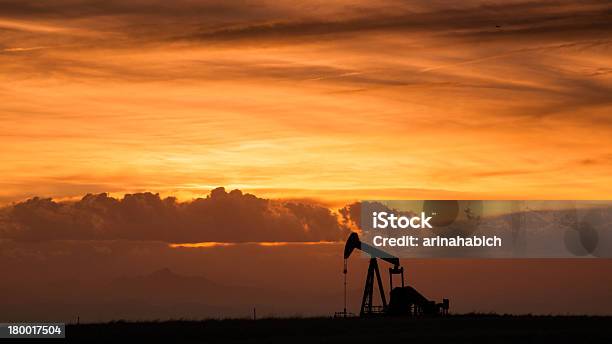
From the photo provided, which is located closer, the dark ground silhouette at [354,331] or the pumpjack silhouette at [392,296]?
the dark ground silhouette at [354,331]

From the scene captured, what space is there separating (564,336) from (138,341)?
76.9 ft

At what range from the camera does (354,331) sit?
203 ft

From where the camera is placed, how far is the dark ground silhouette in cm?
5456

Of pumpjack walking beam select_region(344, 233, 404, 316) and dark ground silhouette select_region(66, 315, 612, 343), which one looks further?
pumpjack walking beam select_region(344, 233, 404, 316)

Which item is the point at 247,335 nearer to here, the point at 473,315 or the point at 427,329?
the point at 427,329

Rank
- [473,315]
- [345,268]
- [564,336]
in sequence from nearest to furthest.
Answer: [564,336] → [473,315] → [345,268]

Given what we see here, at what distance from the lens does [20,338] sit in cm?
5616

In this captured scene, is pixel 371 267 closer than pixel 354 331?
No

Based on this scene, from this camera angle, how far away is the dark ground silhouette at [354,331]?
179 feet

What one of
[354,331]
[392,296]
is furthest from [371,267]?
[354,331]

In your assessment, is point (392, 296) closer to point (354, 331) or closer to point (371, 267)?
point (371, 267)

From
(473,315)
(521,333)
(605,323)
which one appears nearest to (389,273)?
(473,315)

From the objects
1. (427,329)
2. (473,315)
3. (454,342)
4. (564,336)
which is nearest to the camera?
(454,342)

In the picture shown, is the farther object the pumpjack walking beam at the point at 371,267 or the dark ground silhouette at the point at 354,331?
the pumpjack walking beam at the point at 371,267
